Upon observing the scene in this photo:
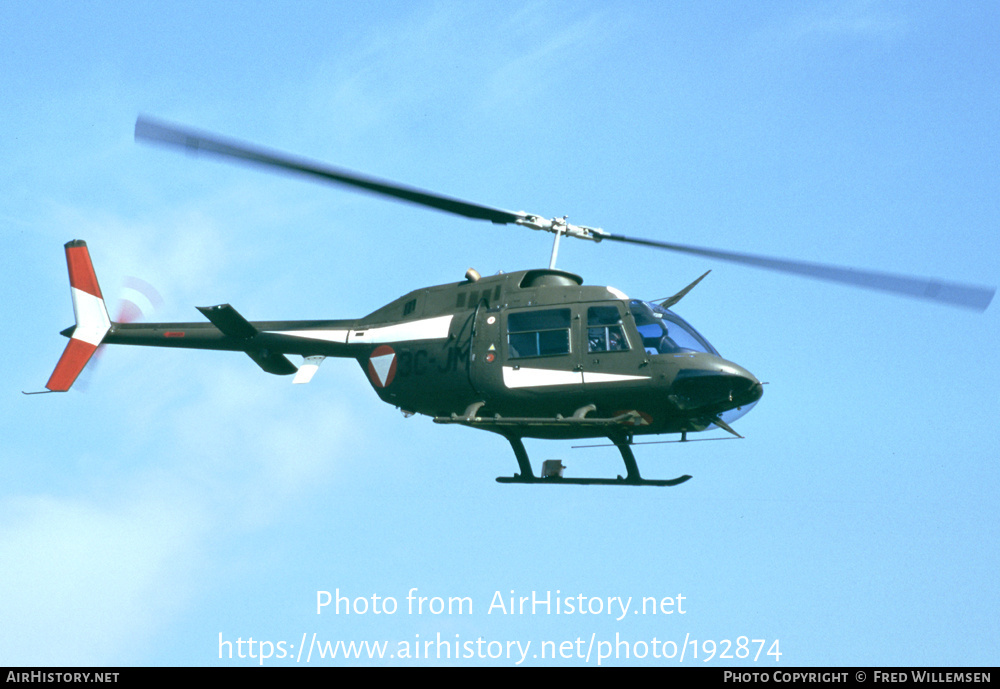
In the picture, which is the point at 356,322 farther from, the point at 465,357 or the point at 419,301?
the point at 465,357

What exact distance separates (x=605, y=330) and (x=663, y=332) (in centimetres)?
108

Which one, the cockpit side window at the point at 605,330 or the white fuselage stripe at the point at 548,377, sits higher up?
the cockpit side window at the point at 605,330

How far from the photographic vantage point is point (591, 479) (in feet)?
75.1

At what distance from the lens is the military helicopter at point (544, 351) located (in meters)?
21.3

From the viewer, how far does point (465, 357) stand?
22.7 metres

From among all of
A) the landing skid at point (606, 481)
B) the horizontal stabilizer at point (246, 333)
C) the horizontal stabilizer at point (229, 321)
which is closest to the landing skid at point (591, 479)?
the landing skid at point (606, 481)

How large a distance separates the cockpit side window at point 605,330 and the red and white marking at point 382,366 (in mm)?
4138

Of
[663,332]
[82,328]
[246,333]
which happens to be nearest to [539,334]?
[663,332]

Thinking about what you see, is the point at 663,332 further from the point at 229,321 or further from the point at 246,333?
the point at 229,321

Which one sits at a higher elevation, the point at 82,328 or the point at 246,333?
the point at 246,333

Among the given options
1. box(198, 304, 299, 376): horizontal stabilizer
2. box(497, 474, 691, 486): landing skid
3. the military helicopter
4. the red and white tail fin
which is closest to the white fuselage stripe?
the military helicopter

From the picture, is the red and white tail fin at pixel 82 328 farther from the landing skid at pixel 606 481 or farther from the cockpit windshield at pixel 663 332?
the cockpit windshield at pixel 663 332
